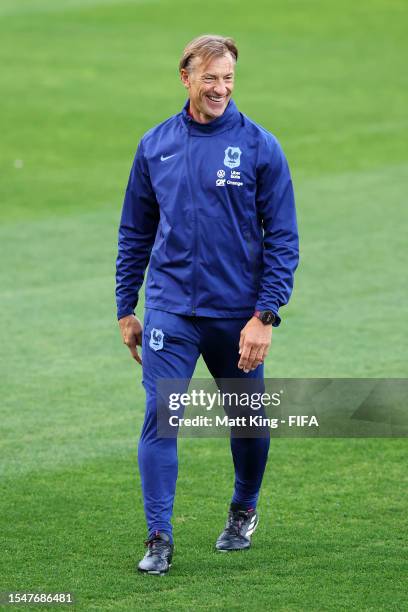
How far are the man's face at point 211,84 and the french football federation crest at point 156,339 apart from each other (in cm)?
90

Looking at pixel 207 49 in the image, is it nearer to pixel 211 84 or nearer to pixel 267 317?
pixel 211 84

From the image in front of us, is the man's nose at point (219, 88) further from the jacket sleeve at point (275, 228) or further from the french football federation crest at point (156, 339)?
the french football federation crest at point (156, 339)

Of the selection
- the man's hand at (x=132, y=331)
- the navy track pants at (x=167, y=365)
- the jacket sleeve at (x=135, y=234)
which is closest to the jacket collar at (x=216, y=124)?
the jacket sleeve at (x=135, y=234)

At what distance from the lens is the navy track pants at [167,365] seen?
5664mm

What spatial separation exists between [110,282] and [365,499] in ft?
18.2

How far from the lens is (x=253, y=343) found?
221 inches

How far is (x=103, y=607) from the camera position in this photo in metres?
5.24

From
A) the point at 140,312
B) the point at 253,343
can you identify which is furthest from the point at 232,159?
the point at 140,312

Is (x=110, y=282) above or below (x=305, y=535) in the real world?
above

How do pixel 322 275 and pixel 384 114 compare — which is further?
pixel 384 114

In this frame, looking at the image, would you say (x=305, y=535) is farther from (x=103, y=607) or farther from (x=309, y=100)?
(x=309, y=100)

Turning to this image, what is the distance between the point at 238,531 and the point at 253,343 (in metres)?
0.96

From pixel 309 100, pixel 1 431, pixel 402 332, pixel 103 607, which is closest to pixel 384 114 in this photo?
pixel 309 100

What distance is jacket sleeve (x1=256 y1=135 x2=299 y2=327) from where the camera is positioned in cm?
568
